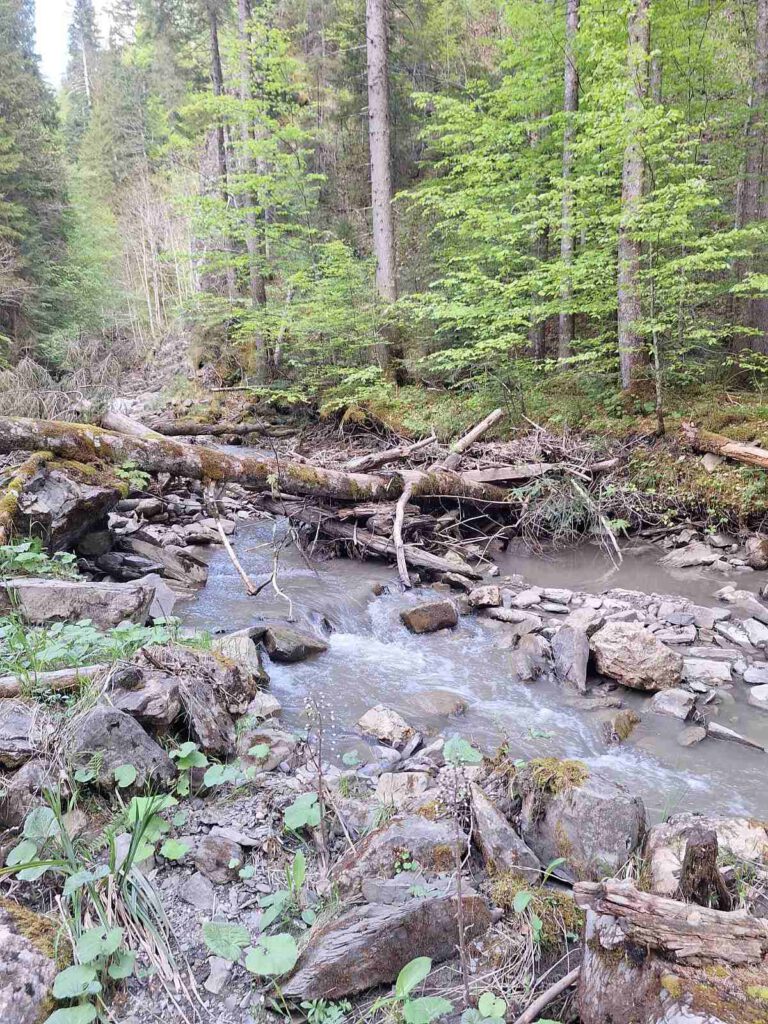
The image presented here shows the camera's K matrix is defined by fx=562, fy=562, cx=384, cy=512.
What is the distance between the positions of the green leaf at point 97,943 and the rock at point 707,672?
→ 15.5 feet

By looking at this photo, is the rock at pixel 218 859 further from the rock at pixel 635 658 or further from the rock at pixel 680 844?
the rock at pixel 635 658

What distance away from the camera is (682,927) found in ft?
5.26

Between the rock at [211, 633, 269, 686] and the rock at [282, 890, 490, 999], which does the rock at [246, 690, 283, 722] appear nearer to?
the rock at [211, 633, 269, 686]

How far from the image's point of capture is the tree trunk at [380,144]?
12.1m

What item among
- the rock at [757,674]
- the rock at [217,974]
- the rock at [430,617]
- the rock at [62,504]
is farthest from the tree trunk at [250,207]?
the rock at [217,974]

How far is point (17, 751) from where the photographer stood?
2.42m

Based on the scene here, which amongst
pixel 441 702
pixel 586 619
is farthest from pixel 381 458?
pixel 441 702

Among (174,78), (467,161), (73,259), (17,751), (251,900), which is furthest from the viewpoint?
(174,78)

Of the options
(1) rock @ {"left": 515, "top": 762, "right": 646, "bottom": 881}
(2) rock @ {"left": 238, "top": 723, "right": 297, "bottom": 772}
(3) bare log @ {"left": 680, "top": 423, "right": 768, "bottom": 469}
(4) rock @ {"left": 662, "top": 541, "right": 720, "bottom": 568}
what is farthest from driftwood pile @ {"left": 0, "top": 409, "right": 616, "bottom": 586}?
(1) rock @ {"left": 515, "top": 762, "right": 646, "bottom": 881}

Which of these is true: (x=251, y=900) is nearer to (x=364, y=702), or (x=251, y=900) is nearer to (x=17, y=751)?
(x=17, y=751)

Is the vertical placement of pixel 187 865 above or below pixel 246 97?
below

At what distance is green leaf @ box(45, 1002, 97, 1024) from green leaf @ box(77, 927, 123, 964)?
14 centimetres

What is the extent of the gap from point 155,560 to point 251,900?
532 centimetres

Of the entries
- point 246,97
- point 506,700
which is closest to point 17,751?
point 506,700
